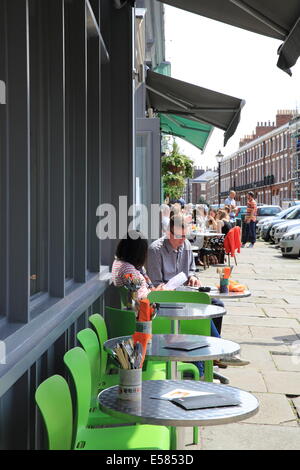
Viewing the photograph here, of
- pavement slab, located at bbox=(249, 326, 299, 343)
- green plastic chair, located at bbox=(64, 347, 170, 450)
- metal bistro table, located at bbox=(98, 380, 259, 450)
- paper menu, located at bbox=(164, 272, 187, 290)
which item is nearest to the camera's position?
metal bistro table, located at bbox=(98, 380, 259, 450)

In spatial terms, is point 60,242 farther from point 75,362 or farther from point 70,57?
point 70,57

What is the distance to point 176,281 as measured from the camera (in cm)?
582

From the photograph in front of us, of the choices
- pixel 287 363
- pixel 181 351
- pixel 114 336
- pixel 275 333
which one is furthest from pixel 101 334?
pixel 275 333

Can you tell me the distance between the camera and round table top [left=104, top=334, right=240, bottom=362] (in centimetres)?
339

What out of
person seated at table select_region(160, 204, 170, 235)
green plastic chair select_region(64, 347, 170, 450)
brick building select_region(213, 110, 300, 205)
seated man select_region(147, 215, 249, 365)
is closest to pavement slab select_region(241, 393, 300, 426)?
seated man select_region(147, 215, 249, 365)

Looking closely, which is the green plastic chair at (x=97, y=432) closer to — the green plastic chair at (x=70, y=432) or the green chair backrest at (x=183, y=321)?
the green plastic chair at (x=70, y=432)

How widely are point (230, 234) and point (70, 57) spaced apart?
34.4 ft

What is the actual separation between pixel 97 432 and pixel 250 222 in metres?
20.6

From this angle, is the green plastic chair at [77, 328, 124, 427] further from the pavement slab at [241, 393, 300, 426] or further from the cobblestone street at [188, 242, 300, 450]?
the pavement slab at [241, 393, 300, 426]

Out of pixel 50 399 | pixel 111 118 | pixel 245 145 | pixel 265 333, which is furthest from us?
pixel 245 145

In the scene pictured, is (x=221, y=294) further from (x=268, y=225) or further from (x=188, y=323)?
(x=268, y=225)

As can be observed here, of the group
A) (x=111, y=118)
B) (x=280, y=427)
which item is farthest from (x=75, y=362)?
(x=111, y=118)

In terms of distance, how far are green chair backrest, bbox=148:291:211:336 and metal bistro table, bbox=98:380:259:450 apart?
1.60 meters

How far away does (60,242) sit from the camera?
12.1 ft
